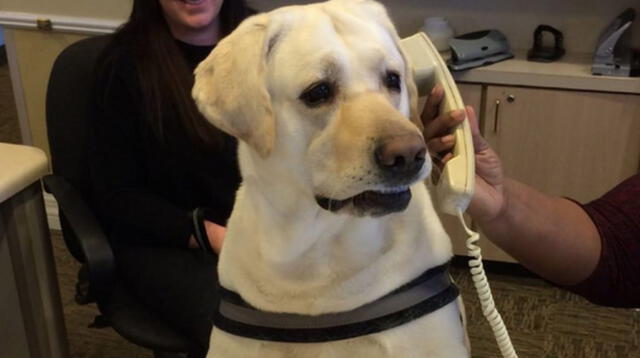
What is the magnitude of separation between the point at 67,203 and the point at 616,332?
1708 millimetres

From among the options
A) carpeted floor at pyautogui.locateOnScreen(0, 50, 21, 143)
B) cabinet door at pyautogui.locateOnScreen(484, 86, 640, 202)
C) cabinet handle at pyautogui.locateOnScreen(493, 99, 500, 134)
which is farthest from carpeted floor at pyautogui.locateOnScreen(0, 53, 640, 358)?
carpeted floor at pyautogui.locateOnScreen(0, 50, 21, 143)

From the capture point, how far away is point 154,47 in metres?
1.71

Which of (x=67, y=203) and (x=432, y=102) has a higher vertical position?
(x=432, y=102)

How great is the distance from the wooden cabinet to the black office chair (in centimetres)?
119

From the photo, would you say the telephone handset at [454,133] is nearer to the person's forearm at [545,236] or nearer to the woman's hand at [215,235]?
the person's forearm at [545,236]

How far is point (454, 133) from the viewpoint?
1107 millimetres

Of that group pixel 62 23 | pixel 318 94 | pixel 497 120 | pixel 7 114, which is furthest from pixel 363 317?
pixel 7 114

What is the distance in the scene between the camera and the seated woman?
1.65 m

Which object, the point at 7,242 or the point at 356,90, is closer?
the point at 356,90

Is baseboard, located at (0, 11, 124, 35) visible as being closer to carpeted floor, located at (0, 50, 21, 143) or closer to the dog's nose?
carpeted floor, located at (0, 50, 21, 143)

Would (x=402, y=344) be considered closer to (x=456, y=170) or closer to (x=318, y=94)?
(x=456, y=170)

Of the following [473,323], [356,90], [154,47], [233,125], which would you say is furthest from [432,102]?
[473,323]

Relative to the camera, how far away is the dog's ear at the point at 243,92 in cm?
97

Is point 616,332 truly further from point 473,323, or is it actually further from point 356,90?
point 356,90
